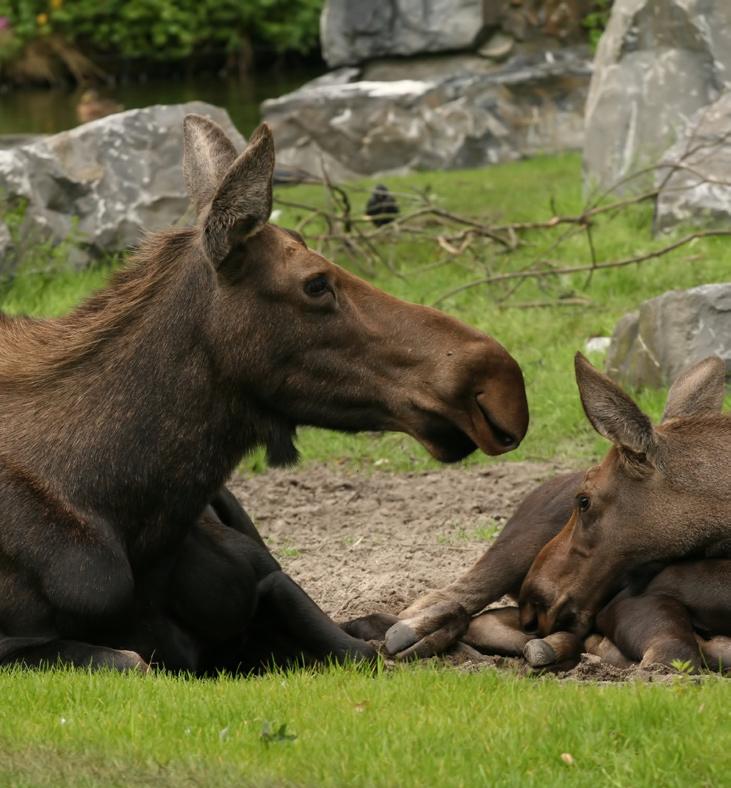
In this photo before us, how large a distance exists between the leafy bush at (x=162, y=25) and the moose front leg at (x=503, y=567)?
25776 millimetres

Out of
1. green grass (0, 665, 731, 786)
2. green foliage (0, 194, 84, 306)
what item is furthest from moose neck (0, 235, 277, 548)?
green foliage (0, 194, 84, 306)

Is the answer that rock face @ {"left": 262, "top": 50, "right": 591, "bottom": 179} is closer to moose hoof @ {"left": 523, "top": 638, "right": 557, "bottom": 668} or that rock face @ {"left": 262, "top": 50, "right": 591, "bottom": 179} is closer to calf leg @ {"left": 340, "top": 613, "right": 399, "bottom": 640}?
calf leg @ {"left": 340, "top": 613, "right": 399, "bottom": 640}

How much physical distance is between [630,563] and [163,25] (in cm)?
2749

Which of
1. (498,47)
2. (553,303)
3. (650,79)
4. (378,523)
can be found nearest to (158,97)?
(498,47)

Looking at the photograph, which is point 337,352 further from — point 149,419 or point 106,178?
point 106,178

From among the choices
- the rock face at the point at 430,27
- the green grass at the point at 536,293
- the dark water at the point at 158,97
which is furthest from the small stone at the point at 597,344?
the dark water at the point at 158,97

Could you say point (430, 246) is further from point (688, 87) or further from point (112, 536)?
point (112, 536)

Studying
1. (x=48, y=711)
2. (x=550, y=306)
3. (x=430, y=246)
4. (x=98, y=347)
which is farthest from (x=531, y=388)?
(x=48, y=711)

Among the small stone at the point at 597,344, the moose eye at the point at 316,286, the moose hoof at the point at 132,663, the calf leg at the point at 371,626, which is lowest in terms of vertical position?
the calf leg at the point at 371,626

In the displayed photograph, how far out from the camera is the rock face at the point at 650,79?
14945 mm

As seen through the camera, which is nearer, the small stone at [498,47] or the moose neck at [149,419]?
the moose neck at [149,419]

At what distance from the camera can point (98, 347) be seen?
6.16 m

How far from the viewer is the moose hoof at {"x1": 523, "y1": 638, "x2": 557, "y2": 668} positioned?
20.8ft

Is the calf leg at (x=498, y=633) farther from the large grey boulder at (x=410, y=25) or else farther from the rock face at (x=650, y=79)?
the large grey boulder at (x=410, y=25)
